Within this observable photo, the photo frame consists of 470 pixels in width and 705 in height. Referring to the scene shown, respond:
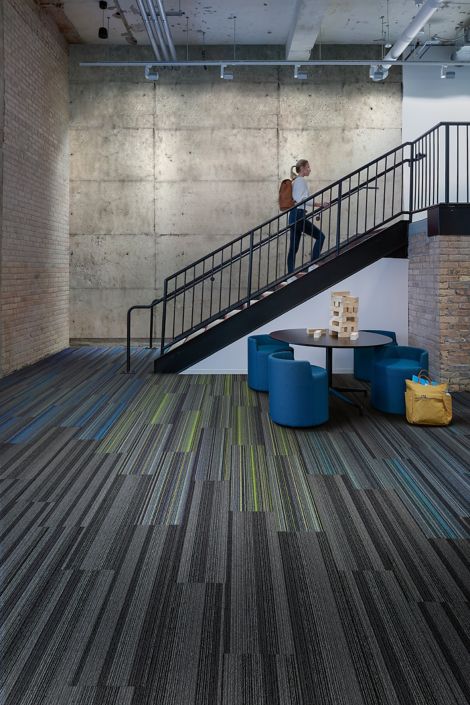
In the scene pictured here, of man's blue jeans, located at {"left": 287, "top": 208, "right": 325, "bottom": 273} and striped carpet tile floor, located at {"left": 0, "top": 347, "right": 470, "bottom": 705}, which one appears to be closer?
striped carpet tile floor, located at {"left": 0, "top": 347, "right": 470, "bottom": 705}

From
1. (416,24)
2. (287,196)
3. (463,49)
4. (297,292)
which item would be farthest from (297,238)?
(463,49)

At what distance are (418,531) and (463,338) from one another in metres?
4.25

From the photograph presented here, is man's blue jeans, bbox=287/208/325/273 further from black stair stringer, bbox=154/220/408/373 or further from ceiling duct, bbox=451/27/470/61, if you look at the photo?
ceiling duct, bbox=451/27/470/61

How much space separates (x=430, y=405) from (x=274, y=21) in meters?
7.81

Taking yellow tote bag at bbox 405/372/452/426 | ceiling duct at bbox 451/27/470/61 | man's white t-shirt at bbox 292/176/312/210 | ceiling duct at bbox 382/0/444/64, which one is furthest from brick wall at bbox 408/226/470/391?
ceiling duct at bbox 451/27/470/61

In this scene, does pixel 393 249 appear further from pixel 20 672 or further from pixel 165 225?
pixel 20 672

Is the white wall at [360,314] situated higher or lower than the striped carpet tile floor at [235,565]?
higher

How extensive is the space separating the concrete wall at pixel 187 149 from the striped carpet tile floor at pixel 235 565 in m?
6.29

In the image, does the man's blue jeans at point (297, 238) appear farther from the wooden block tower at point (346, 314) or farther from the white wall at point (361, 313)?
the wooden block tower at point (346, 314)

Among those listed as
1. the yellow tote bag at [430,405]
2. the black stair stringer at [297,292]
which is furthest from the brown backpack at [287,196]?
the yellow tote bag at [430,405]

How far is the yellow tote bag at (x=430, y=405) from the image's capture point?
18.3ft

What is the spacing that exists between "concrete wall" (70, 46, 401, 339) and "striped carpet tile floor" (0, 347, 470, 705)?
6293 millimetres

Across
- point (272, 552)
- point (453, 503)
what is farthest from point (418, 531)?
point (272, 552)

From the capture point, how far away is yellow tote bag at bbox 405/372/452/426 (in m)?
5.57
